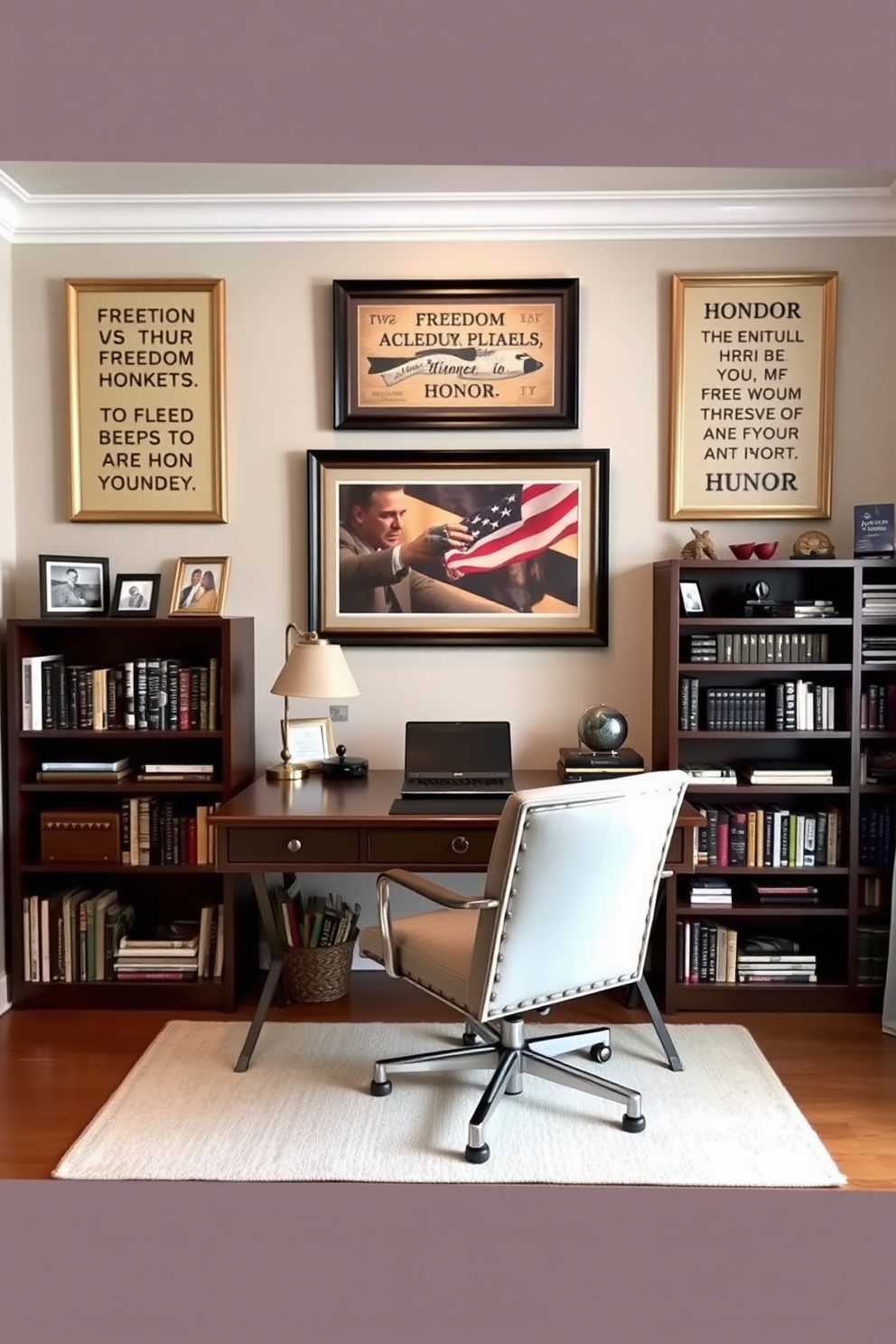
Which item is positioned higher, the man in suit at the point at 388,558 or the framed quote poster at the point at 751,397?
the framed quote poster at the point at 751,397

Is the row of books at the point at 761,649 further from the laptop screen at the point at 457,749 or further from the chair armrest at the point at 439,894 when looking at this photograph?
the chair armrest at the point at 439,894

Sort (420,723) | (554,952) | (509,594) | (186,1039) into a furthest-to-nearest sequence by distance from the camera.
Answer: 1. (509,594)
2. (420,723)
3. (186,1039)
4. (554,952)

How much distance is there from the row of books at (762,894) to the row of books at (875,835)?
0.21 m

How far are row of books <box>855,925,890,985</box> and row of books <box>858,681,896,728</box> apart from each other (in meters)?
0.72

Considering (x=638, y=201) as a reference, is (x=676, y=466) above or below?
below

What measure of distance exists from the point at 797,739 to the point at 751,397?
4.11 ft

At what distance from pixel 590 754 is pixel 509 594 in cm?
71

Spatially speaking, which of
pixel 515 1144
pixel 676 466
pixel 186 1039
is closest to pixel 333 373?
pixel 676 466

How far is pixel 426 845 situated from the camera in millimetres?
3053

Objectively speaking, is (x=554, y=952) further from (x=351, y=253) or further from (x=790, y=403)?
(x=351, y=253)

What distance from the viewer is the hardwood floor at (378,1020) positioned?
2.70 metres

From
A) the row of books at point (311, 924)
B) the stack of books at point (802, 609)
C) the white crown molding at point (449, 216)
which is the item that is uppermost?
the white crown molding at point (449, 216)

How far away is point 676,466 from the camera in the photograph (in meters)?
3.77

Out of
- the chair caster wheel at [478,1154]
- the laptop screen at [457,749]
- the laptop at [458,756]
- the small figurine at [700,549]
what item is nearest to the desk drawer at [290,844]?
the laptop at [458,756]
